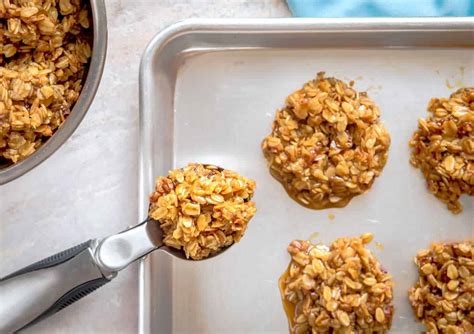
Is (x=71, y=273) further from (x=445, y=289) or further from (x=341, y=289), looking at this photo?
(x=445, y=289)

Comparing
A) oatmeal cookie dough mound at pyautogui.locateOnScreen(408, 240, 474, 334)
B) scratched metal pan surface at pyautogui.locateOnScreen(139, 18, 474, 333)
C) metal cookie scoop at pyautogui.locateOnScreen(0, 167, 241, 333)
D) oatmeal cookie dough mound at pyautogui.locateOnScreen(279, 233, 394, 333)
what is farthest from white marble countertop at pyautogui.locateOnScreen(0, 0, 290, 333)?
oatmeal cookie dough mound at pyautogui.locateOnScreen(408, 240, 474, 334)

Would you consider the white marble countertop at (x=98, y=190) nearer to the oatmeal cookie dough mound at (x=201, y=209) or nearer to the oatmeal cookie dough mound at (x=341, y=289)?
the oatmeal cookie dough mound at (x=201, y=209)

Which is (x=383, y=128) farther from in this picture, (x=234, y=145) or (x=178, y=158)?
(x=178, y=158)

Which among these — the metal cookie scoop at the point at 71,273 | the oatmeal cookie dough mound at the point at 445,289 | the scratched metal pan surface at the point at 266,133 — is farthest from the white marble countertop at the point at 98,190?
the oatmeal cookie dough mound at the point at 445,289

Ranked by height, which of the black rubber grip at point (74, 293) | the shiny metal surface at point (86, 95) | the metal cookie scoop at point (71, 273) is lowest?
the black rubber grip at point (74, 293)

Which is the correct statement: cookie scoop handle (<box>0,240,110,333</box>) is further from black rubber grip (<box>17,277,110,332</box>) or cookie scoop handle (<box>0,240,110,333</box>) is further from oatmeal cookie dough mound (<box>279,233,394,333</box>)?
oatmeal cookie dough mound (<box>279,233,394,333</box>)

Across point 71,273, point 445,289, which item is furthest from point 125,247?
point 445,289

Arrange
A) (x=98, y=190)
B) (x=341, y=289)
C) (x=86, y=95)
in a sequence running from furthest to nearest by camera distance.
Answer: (x=98, y=190)
(x=341, y=289)
(x=86, y=95)
